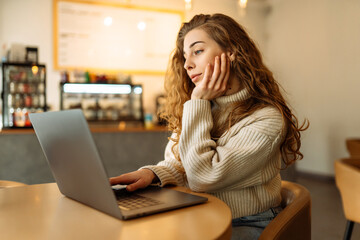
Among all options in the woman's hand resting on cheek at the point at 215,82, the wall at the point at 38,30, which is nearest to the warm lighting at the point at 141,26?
the wall at the point at 38,30

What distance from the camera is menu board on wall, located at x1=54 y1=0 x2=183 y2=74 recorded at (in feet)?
16.4

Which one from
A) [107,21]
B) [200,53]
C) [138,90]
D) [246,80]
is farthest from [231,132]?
[107,21]

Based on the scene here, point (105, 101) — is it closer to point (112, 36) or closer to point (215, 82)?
point (112, 36)

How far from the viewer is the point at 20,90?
370cm

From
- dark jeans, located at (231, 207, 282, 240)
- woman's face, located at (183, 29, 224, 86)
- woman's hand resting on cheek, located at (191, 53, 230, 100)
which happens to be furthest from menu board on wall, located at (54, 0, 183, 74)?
dark jeans, located at (231, 207, 282, 240)

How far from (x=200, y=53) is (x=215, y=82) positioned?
155mm

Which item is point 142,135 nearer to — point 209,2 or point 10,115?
point 10,115

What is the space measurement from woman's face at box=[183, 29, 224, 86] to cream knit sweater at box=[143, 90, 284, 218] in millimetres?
165

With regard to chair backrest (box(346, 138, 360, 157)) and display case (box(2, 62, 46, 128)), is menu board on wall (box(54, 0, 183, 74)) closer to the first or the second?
display case (box(2, 62, 46, 128))

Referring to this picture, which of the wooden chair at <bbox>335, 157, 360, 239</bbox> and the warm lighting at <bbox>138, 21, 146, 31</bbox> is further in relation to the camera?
the warm lighting at <bbox>138, 21, 146, 31</bbox>

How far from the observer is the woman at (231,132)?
1.01m

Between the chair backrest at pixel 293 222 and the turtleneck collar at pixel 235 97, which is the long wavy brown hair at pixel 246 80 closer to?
the turtleneck collar at pixel 235 97

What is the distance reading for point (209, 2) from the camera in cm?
572

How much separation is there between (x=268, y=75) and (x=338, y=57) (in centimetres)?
392
